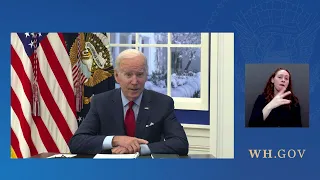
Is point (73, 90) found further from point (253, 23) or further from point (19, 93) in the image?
point (253, 23)

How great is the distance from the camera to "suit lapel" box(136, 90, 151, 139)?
3.18 meters

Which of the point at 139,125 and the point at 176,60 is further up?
the point at 176,60

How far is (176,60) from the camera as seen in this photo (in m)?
3.16

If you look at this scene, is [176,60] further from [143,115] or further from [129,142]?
[129,142]

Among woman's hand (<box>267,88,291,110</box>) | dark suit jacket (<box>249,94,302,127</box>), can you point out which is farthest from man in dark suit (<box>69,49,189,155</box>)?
woman's hand (<box>267,88,291,110</box>)

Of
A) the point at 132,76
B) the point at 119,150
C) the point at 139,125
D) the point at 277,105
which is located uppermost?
the point at 132,76

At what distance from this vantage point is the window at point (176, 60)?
314cm

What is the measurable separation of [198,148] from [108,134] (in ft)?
1.64

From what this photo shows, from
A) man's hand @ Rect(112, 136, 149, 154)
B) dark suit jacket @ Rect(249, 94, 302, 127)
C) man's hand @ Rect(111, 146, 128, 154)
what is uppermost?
dark suit jacket @ Rect(249, 94, 302, 127)

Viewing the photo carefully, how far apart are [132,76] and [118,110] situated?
21cm

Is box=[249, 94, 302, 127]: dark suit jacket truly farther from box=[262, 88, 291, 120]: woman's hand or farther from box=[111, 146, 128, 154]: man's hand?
box=[111, 146, 128, 154]: man's hand

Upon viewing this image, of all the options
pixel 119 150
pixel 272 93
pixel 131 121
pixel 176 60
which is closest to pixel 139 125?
pixel 131 121

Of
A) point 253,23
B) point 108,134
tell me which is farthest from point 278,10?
point 108,134

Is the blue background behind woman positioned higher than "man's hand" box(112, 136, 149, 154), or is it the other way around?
the blue background behind woman
